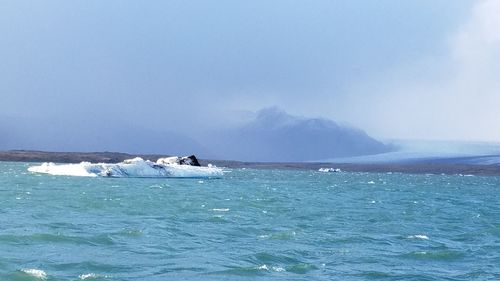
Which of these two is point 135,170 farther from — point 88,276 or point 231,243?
point 88,276

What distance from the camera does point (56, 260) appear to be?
16234mm

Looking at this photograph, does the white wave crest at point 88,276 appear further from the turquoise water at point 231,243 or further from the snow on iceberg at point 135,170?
the snow on iceberg at point 135,170

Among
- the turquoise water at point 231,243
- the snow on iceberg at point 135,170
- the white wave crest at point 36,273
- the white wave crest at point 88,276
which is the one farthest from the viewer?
the snow on iceberg at point 135,170

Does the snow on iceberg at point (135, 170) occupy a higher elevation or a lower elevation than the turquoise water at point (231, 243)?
higher

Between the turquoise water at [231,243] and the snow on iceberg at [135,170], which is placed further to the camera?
the snow on iceberg at [135,170]

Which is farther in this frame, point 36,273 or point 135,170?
point 135,170

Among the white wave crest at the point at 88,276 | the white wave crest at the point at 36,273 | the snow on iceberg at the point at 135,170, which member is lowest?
the white wave crest at the point at 88,276

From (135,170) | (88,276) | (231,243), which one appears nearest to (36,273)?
(88,276)

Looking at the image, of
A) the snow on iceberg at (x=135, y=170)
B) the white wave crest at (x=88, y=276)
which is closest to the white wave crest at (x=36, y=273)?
the white wave crest at (x=88, y=276)

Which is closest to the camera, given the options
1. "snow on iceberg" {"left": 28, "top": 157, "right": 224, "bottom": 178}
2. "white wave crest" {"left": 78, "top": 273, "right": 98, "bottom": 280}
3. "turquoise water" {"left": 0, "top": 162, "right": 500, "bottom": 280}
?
"white wave crest" {"left": 78, "top": 273, "right": 98, "bottom": 280}

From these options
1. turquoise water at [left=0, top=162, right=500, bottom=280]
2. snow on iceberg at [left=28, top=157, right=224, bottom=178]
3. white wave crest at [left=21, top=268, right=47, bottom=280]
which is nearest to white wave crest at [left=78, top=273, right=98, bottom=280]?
turquoise water at [left=0, top=162, right=500, bottom=280]

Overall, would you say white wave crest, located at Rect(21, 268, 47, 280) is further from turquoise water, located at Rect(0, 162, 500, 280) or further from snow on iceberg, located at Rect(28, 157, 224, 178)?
snow on iceberg, located at Rect(28, 157, 224, 178)

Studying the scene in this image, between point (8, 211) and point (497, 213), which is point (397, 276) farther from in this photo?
point (497, 213)

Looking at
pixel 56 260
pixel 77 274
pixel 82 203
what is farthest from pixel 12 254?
pixel 82 203
